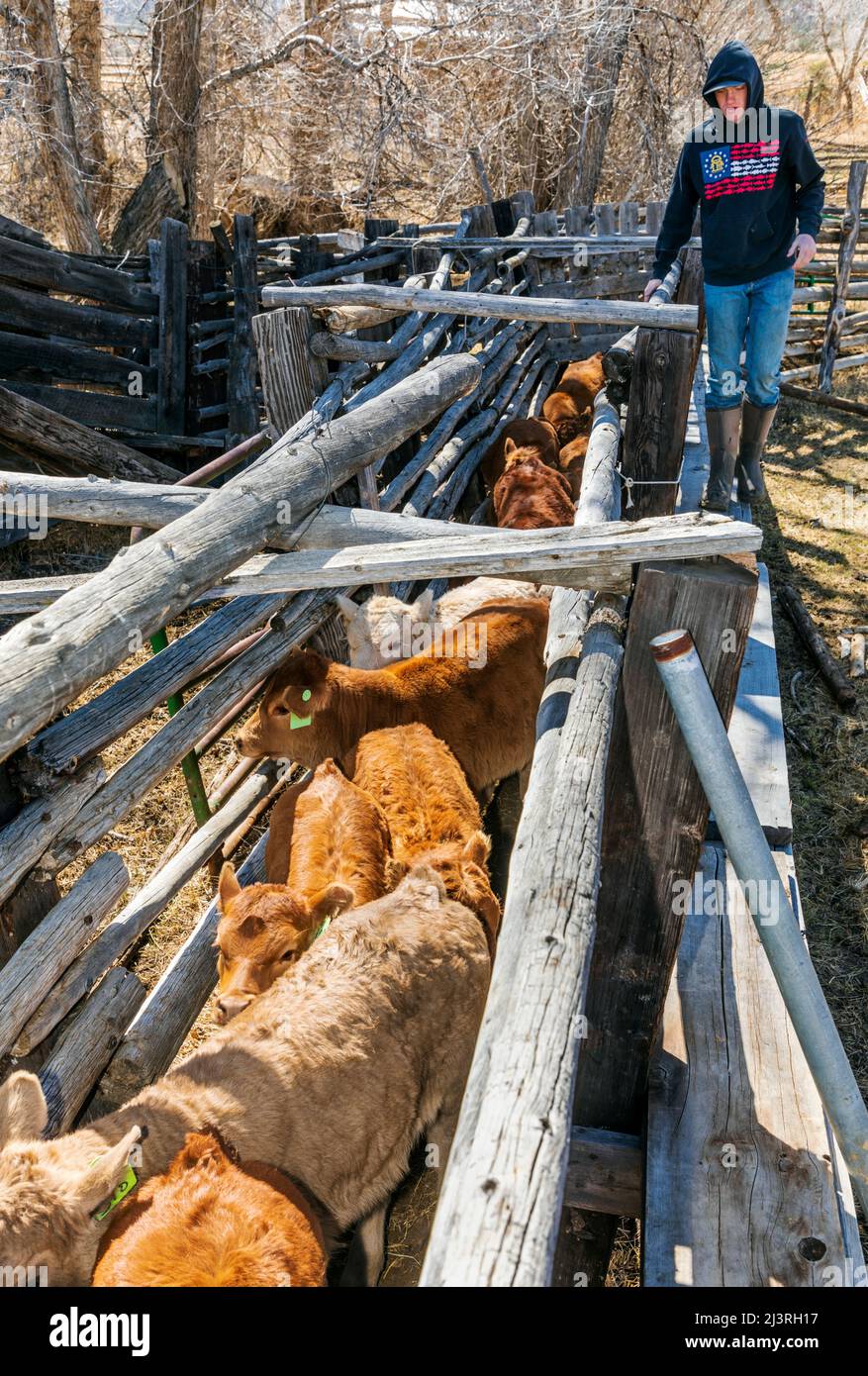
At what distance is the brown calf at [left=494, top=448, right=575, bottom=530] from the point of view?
6.79 meters

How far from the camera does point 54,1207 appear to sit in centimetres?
251

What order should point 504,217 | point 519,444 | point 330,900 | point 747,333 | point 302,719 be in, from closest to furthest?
1. point 330,900
2. point 302,719
3. point 747,333
4. point 519,444
5. point 504,217

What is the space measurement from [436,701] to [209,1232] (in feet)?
9.50

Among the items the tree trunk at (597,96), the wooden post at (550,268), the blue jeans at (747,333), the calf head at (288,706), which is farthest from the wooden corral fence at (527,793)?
the tree trunk at (597,96)

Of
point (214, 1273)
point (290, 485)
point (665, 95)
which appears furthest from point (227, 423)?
point (665, 95)

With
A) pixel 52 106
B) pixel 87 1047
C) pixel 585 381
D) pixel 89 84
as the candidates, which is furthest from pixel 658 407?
pixel 89 84

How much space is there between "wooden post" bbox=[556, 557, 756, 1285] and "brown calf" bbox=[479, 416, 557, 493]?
6.00 m

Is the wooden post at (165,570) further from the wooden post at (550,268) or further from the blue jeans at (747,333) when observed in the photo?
the wooden post at (550,268)

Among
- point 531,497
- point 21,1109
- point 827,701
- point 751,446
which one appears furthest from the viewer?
point 531,497

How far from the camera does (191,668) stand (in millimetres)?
4164

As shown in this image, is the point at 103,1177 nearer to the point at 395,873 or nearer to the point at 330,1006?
the point at 330,1006

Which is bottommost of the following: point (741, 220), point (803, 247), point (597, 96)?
point (803, 247)

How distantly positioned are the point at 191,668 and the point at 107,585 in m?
1.91

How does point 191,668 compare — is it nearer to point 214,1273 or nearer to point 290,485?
point 290,485
